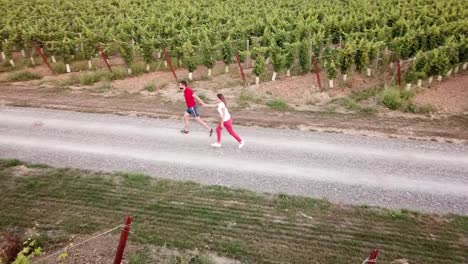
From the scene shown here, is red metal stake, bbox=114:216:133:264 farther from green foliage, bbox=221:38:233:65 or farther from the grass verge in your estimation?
green foliage, bbox=221:38:233:65

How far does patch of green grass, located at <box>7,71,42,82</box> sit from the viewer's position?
2042cm

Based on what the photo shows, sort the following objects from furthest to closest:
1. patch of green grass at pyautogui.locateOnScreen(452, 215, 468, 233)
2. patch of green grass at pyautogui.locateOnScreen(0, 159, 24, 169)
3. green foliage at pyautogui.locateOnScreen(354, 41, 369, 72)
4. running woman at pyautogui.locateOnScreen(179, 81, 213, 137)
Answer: green foliage at pyautogui.locateOnScreen(354, 41, 369, 72), running woman at pyautogui.locateOnScreen(179, 81, 213, 137), patch of green grass at pyautogui.locateOnScreen(0, 159, 24, 169), patch of green grass at pyautogui.locateOnScreen(452, 215, 468, 233)

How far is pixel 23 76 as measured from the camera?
67.4ft

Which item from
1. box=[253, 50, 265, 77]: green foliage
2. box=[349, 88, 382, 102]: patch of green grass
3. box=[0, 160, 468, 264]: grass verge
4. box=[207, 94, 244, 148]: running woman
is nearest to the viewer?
box=[0, 160, 468, 264]: grass verge

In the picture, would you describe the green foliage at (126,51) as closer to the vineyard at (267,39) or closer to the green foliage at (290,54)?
the vineyard at (267,39)

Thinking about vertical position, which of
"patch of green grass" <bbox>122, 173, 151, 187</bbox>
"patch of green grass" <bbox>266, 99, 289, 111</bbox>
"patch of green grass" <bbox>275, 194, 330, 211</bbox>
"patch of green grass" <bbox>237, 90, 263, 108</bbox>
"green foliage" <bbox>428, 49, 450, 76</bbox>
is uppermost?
"green foliage" <bbox>428, 49, 450, 76</bbox>

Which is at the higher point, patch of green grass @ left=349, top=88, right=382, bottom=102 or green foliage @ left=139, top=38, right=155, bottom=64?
green foliage @ left=139, top=38, right=155, bottom=64

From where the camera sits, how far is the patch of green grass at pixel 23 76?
20.4 m

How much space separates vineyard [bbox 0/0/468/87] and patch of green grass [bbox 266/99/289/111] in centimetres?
229

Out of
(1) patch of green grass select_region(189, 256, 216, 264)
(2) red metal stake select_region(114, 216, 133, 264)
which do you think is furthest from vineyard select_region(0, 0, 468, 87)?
(2) red metal stake select_region(114, 216, 133, 264)

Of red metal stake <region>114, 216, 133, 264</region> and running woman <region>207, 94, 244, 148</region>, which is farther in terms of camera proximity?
running woman <region>207, 94, 244, 148</region>

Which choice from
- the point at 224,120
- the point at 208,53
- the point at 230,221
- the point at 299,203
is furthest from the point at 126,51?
the point at 299,203

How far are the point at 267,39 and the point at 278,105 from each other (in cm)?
614

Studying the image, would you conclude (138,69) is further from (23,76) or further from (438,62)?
(438,62)
